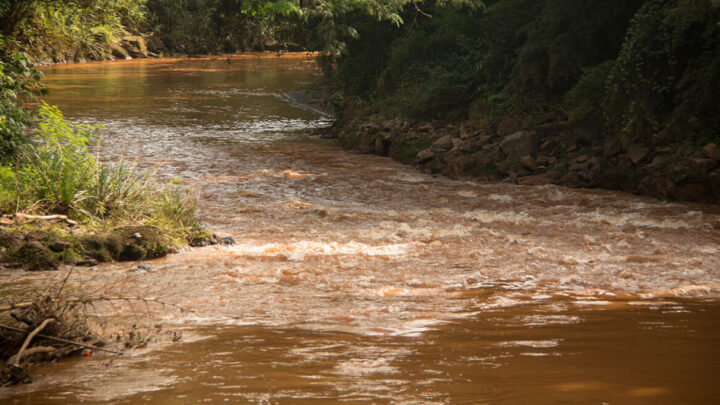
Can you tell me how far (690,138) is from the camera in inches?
496

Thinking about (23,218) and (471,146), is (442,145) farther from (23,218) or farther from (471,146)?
(23,218)

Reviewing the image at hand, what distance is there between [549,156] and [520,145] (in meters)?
0.70

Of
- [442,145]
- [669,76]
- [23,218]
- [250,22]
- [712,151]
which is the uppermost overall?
[250,22]

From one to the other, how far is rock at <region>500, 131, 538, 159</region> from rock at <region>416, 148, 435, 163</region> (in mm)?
1716

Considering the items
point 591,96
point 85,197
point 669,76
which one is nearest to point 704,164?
point 669,76

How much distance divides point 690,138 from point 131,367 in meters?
11.2

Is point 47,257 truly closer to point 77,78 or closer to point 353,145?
point 353,145

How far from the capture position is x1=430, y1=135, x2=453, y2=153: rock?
650 inches

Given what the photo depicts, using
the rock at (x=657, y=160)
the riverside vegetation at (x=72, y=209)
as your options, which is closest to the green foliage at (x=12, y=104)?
the riverside vegetation at (x=72, y=209)

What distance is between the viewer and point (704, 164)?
11945mm

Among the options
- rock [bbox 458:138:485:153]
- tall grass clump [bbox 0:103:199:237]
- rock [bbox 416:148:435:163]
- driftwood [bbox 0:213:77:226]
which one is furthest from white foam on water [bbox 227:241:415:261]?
rock [bbox 416:148:435:163]

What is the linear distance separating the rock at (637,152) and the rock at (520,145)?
2184mm

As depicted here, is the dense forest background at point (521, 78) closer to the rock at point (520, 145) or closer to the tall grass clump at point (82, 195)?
the rock at point (520, 145)

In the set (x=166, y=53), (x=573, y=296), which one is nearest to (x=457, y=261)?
(x=573, y=296)
